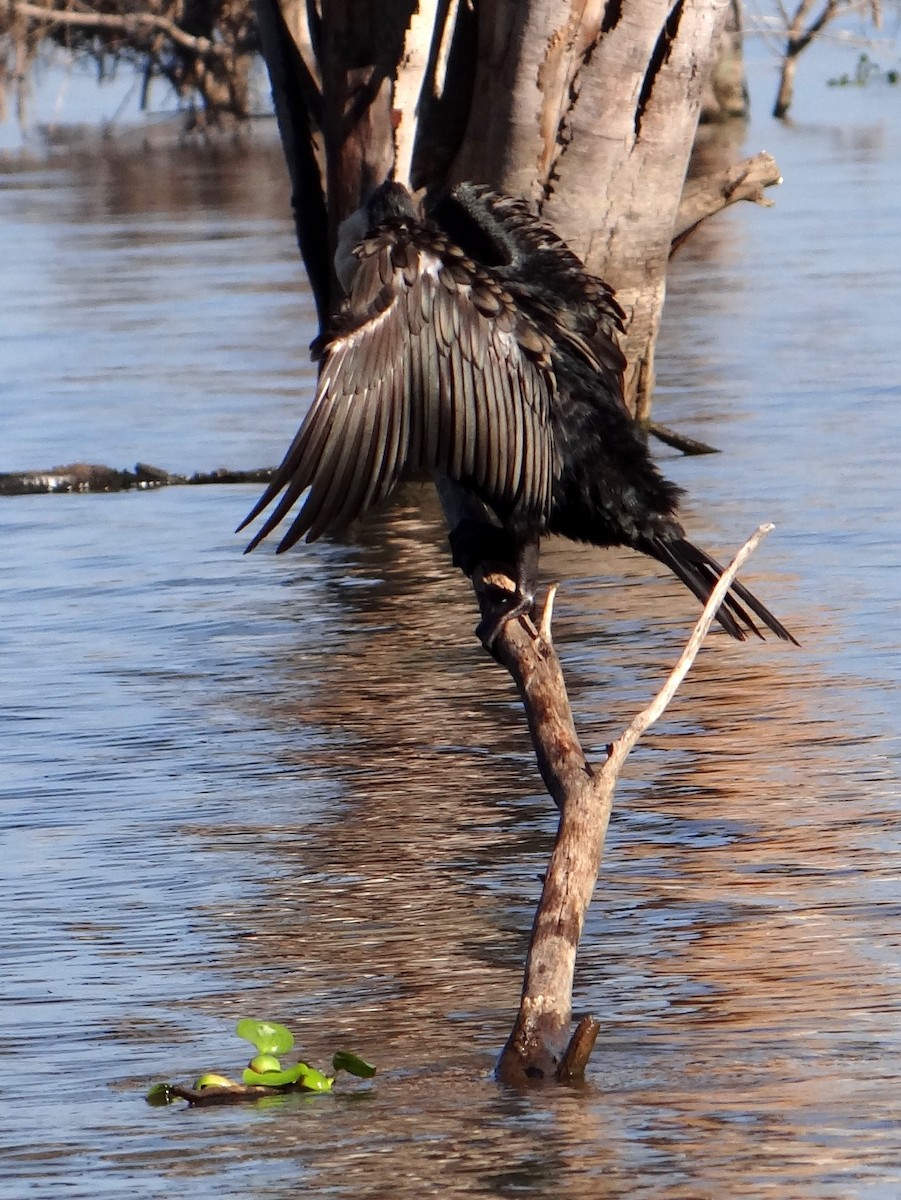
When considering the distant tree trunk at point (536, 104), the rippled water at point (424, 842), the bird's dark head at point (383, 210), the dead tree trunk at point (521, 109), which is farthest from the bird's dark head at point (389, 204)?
the distant tree trunk at point (536, 104)

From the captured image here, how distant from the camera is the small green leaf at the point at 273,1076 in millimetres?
3750

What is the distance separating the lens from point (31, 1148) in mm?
3674

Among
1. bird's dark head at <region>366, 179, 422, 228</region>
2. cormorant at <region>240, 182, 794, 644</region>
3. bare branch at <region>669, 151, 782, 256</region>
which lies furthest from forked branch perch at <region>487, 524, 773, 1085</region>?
bare branch at <region>669, 151, 782, 256</region>

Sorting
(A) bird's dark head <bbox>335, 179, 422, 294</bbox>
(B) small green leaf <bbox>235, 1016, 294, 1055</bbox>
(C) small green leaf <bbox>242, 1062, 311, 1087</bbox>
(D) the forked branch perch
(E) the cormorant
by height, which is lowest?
(C) small green leaf <bbox>242, 1062, 311, 1087</bbox>

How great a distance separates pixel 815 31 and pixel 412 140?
68.0 feet

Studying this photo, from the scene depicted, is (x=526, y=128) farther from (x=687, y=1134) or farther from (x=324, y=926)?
(x=687, y=1134)

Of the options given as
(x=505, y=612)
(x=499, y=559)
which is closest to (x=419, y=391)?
(x=505, y=612)

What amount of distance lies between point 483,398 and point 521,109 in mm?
4325

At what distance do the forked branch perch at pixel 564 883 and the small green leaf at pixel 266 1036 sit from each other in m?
0.35

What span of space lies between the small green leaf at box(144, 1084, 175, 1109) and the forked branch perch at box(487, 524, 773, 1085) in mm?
539

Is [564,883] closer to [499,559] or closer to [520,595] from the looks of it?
[520,595]

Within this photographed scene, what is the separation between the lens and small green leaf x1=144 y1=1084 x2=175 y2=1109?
3.80m

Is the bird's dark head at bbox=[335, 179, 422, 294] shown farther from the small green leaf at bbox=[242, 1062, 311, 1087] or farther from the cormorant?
the small green leaf at bbox=[242, 1062, 311, 1087]

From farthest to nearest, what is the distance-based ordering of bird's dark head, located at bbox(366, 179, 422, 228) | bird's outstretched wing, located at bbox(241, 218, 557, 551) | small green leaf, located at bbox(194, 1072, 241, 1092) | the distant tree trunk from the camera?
the distant tree trunk < bird's dark head, located at bbox(366, 179, 422, 228) < bird's outstretched wing, located at bbox(241, 218, 557, 551) < small green leaf, located at bbox(194, 1072, 241, 1092)
